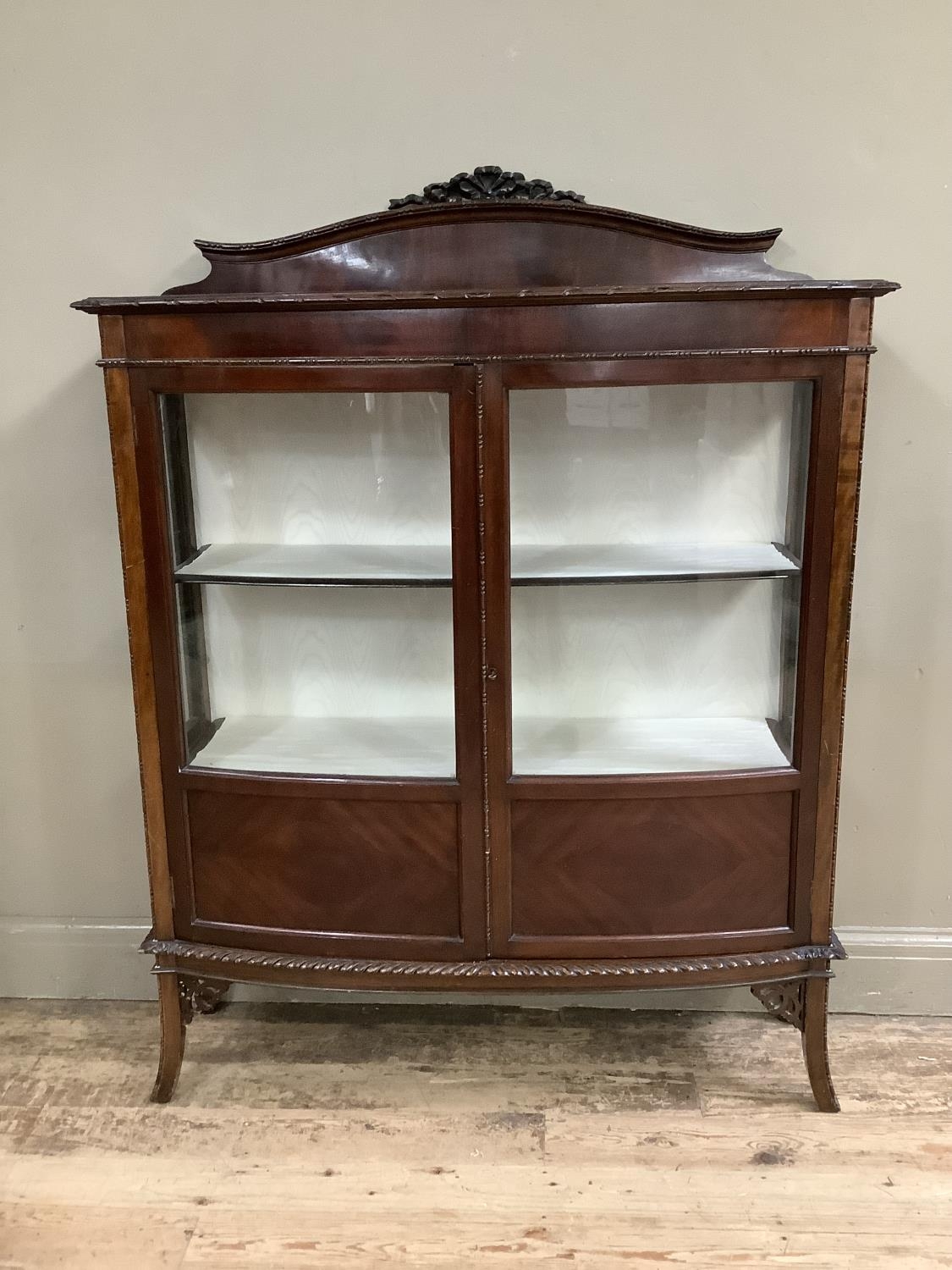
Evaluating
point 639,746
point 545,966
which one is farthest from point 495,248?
point 545,966

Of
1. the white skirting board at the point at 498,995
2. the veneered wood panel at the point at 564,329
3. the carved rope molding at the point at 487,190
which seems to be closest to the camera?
the veneered wood panel at the point at 564,329

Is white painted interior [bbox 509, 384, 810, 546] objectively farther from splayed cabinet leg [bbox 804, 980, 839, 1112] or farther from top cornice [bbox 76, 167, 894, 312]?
splayed cabinet leg [bbox 804, 980, 839, 1112]

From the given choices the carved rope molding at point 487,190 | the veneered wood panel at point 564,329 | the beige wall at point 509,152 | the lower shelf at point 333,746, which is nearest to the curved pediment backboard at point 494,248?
the carved rope molding at point 487,190

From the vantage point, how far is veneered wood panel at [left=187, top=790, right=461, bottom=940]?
5.11ft

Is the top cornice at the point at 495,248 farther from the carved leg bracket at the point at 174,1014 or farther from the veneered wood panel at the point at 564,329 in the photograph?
the carved leg bracket at the point at 174,1014

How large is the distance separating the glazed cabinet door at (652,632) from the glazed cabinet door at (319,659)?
88mm

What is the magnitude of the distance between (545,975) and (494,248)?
1.14m

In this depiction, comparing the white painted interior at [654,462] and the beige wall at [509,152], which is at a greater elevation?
the beige wall at [509,152]

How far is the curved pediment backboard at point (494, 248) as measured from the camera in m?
1.58

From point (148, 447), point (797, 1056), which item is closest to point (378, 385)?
point (148, 447)

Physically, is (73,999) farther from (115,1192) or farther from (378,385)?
(378,385)

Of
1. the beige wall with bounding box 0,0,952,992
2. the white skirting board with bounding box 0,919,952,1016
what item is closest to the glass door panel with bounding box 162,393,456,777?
the beige wall with bounding box 0,0,952,992

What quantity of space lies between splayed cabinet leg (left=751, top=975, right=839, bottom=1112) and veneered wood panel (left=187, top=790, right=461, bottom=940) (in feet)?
1.76

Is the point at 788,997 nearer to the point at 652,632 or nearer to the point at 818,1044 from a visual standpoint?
the point at 818,1044
